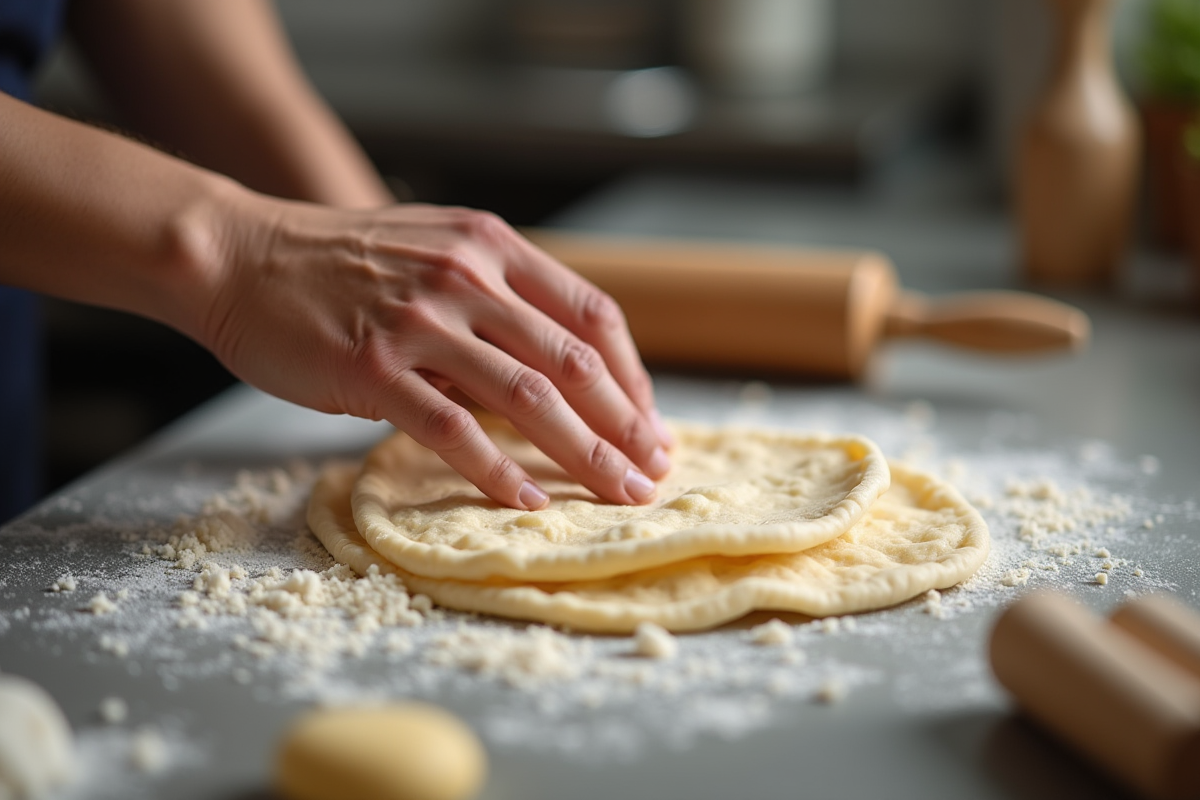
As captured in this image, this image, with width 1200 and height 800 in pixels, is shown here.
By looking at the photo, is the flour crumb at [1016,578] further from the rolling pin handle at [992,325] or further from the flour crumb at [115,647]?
the flour crumb at [115,647]

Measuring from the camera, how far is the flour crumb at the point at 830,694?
0.77 m

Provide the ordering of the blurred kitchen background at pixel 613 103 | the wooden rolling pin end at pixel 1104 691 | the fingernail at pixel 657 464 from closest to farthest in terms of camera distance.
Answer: the wooden rolling pin end at pixel 1104 691 → the fingernail at pixel 657 464 → the blurred kitchen background at pixel 613 103

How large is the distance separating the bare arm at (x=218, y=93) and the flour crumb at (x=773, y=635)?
0.91m

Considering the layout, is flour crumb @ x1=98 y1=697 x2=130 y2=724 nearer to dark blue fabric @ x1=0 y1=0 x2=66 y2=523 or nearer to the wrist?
the wrist

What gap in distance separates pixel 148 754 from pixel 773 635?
1.38ft

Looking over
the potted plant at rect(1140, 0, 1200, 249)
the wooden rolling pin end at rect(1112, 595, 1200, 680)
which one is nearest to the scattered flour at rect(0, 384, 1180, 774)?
the wooden rolling pin end at rect(1112, 595, 1200, 680)

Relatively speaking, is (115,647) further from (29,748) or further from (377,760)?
(377,760)

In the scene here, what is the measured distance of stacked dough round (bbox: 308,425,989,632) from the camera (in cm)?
87

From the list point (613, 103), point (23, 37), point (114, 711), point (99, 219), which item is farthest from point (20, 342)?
point (613, 103)

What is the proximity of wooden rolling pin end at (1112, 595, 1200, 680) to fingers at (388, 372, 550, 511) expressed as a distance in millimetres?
470

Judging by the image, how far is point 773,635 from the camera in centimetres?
84

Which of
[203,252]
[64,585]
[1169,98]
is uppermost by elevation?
[1169,98]

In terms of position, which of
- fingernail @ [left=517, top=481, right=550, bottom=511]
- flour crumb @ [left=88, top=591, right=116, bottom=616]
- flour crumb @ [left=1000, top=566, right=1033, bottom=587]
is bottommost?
flour crumb @ [left=88, top=591, right=116, bottom=616]

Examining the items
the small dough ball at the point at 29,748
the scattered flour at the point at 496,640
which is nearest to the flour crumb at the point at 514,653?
the scattered flour at the point at 496,640
